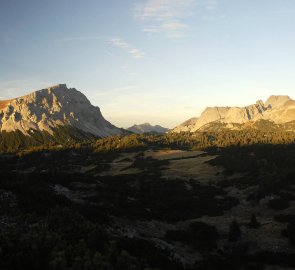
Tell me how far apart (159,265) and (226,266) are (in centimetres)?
543

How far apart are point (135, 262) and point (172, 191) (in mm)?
36712

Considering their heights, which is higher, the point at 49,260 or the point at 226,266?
the point at 49,260

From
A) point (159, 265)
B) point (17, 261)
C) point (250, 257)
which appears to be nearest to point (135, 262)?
point (159, 265)

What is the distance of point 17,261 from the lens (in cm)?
1441

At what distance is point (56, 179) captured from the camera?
45.6 metres

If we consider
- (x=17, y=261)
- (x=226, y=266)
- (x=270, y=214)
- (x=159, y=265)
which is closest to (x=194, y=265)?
(x=226, y=266)

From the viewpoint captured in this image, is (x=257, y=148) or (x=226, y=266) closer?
(x=226, y=266)

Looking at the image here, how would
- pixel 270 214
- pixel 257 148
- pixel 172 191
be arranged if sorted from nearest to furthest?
pixel 270 214 < pixel 172 191 < pixel 257 148

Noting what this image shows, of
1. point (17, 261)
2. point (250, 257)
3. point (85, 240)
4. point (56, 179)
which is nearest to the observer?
point (17, 261)

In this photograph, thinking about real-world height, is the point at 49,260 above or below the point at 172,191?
above

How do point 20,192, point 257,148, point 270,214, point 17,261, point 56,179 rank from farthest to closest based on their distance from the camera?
point 257,148
point 56,179
point 270,214
point 20,192
point 17,261

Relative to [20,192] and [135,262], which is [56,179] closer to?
[20,192]

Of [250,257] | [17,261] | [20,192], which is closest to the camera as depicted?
[17,261]

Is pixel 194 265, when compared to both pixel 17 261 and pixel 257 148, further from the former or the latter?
pixel 257 148
